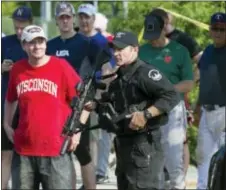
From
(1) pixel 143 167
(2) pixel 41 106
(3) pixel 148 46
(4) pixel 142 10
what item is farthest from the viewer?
(4) pixel 142 10

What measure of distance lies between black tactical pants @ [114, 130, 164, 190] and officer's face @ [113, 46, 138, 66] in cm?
59

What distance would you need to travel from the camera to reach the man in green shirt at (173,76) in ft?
29.8

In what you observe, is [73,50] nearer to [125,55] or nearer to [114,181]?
[125,55]

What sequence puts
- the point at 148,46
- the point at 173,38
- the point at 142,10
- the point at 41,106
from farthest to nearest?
the point at 142,10
the point at 173,38
the point at 148,46
the point at 41,106

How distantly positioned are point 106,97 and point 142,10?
6.08 metres

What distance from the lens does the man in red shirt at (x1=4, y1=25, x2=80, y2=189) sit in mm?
7609

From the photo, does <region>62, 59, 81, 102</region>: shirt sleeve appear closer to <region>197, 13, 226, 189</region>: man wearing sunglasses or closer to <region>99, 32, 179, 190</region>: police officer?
<region>99, 32, 179, 190</region>: police officer

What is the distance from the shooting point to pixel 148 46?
9.23 metres

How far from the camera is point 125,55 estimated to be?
718 cm

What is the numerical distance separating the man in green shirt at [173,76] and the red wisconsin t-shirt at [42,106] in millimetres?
1513

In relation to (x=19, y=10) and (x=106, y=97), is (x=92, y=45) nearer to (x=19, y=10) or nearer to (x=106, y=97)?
(x=19, y=10)

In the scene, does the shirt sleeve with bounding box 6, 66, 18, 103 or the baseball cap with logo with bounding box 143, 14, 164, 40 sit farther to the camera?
the baseball cap with logo with bounding box 143, 14, 164, 40

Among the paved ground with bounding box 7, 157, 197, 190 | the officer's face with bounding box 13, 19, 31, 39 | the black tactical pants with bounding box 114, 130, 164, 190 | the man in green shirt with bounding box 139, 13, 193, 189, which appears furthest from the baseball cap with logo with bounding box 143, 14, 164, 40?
the paved ground with bounding box 7, 157, 197, 190

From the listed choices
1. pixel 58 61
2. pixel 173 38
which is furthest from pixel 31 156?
pixel 173 38
